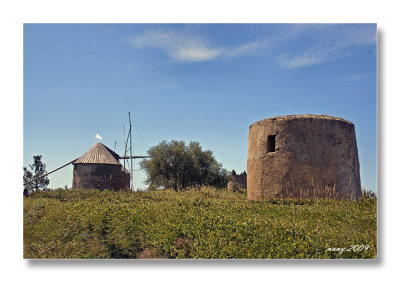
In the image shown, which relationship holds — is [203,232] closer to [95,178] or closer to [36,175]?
[36,175]

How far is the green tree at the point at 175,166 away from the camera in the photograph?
18.8 meters

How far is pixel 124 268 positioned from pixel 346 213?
421 cm

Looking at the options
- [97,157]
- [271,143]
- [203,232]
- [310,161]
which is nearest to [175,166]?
[97,157]

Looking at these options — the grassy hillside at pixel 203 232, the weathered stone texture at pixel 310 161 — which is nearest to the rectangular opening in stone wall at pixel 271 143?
the weathered stone texture at pixel 310 161

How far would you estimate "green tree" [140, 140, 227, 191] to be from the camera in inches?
740

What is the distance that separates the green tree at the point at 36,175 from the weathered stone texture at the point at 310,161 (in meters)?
5.45

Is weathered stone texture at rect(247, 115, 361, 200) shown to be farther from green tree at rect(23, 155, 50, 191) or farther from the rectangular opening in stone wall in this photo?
green tree at rect(23, 155, 50, 191)

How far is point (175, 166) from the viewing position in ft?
62.2

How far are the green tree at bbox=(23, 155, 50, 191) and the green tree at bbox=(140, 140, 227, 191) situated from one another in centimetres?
932

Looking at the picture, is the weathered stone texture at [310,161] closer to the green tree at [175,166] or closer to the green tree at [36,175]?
the green tree at [36,175]

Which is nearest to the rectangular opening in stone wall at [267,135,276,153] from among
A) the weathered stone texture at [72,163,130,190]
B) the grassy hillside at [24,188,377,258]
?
the grassy hillside at [24,188,377,258]

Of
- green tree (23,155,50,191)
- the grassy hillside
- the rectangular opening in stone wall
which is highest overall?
the rectangular opening in stone wall

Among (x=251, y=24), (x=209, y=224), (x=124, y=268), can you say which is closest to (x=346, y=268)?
(x=209, y=224)
